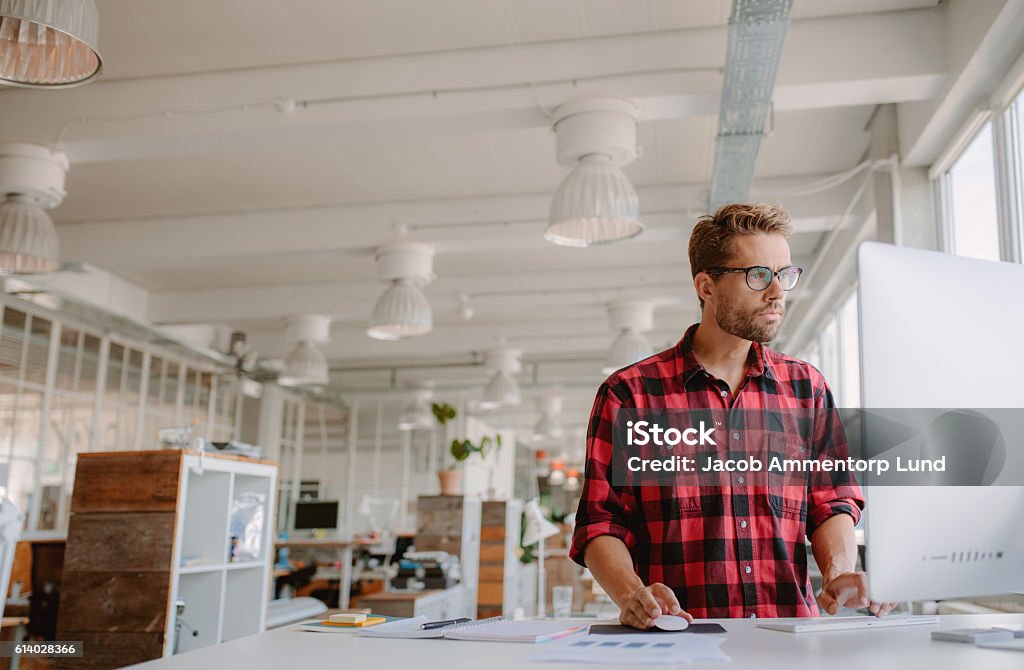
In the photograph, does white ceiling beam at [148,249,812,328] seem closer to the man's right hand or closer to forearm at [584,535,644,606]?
forearm at [584,535,644,606]

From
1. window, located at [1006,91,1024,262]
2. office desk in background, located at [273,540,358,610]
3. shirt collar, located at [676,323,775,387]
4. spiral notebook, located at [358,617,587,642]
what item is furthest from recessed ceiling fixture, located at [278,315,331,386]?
spiral notebook, located at [358,617,587,642]

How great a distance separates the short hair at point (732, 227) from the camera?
1.79 metres

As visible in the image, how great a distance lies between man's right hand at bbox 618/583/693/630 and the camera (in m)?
1.32

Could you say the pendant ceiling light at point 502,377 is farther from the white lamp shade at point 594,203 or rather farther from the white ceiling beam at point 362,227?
the white lamp shade at point 594,203

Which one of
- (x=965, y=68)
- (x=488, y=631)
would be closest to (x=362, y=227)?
(x=965, y=68)

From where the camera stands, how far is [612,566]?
1.65 metres

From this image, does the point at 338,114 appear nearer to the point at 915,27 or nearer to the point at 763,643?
the point at 915,27

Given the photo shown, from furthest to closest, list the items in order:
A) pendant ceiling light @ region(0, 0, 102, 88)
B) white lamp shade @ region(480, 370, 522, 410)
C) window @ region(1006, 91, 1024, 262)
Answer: white lamp shade @ region(480, 370, 522, 410) < window @ region(1006, 91, 1024, 262) < pendant ceiling light @ region(0, 0, 102, 88)

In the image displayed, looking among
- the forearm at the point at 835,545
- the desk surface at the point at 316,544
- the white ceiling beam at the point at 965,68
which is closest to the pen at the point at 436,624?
the forearm at the point at 835,545

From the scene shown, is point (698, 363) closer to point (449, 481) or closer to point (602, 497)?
point (602, 497)

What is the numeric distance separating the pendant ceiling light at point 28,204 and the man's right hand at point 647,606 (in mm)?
4105

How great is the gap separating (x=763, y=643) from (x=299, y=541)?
30.1 feet

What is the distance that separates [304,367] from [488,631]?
23.5 ft

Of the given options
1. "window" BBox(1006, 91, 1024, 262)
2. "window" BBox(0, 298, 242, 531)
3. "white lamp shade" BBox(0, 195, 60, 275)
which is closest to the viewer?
"window" BBox(1006, 91, 1024, 262)
